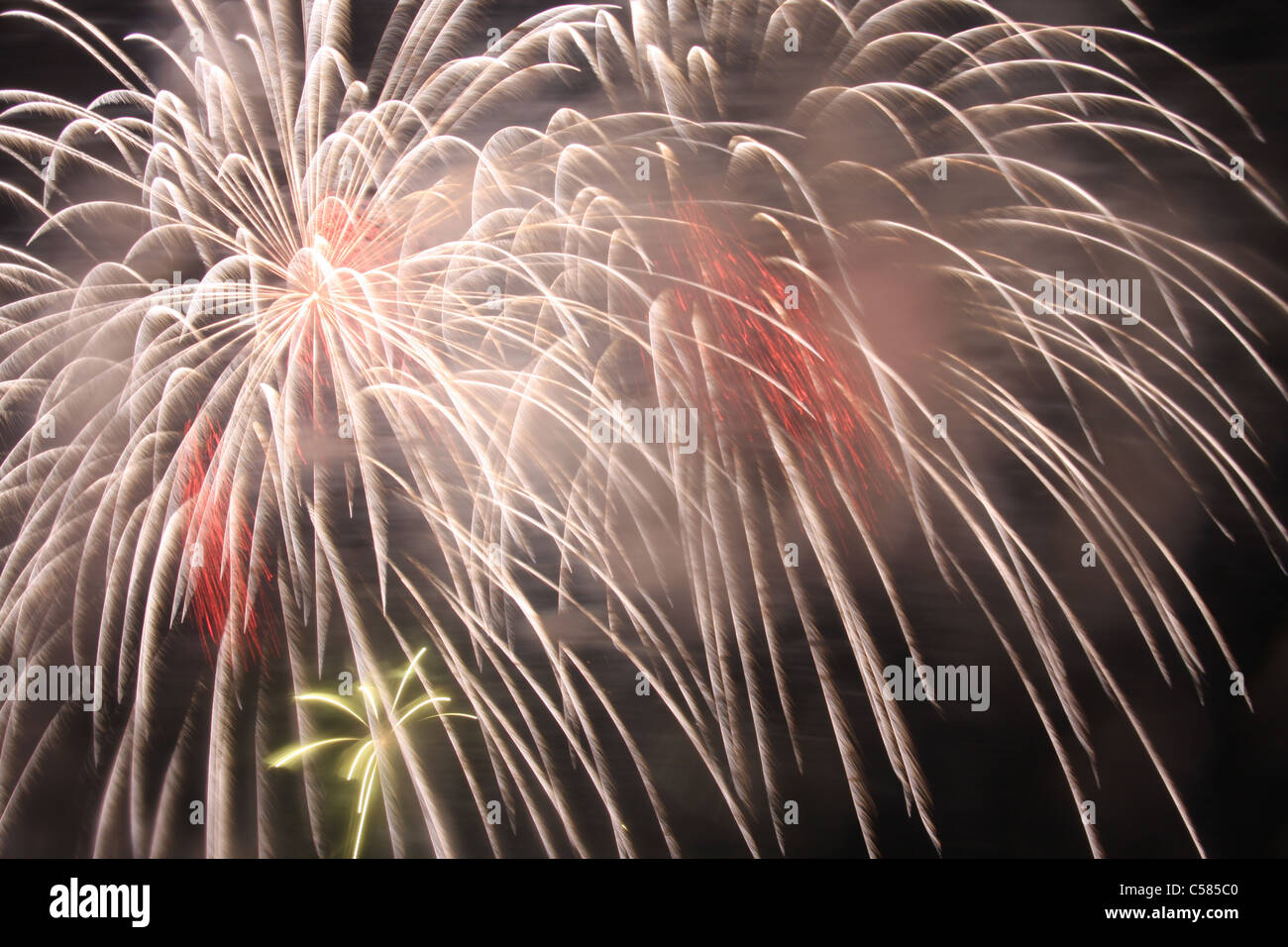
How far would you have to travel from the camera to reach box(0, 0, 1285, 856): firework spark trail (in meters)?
1.94

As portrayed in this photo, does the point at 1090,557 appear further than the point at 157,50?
No

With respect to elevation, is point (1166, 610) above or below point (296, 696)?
above

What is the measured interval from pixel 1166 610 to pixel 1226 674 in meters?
0.26

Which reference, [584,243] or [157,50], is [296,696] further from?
[157,50]

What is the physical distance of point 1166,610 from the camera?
1.94 metres

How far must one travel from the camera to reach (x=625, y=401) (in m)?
1.95

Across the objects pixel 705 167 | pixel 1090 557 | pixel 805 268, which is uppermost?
pixel 705 167

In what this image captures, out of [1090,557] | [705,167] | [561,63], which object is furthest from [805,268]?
[1090,557]

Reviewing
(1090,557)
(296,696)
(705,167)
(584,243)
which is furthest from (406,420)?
(1090,557)

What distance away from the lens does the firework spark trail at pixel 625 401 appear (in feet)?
6.36

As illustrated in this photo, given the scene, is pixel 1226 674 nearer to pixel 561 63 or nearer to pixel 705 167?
pixel 705 167

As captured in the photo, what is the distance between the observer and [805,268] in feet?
6.39
